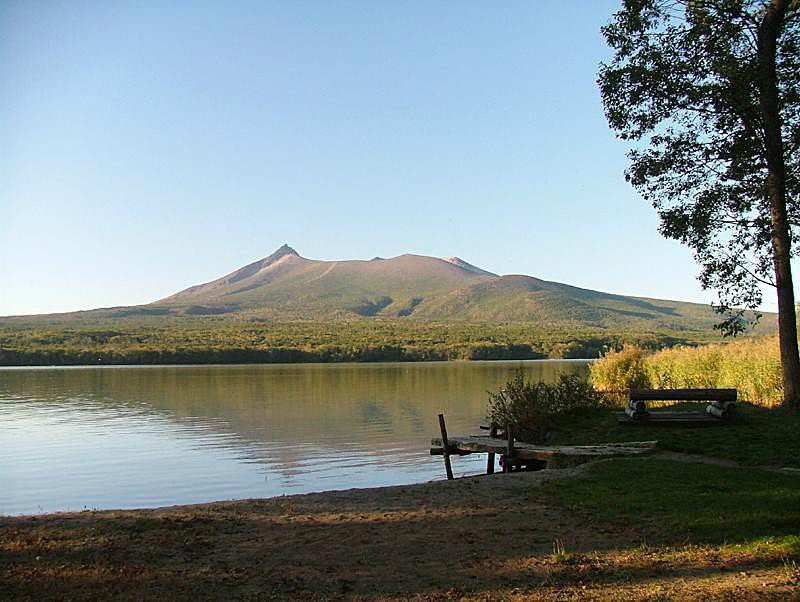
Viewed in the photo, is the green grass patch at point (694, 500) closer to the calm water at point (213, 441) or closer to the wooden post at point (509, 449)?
the wooden post at point (509, 449)

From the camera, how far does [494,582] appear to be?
704cm

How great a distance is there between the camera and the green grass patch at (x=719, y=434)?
13.9 metres

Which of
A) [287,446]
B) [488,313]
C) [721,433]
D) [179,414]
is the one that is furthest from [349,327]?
[721,433]

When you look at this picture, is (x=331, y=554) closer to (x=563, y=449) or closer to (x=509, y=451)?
(x=563, y=449)

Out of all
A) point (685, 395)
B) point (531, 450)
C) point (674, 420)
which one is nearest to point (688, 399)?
point (685, 395)

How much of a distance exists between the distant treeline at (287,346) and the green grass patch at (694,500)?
82543mm

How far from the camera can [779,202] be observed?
17719 mm

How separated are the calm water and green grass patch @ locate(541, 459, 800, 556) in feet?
25.0

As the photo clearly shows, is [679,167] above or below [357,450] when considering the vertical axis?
above

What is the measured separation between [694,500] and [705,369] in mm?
18034

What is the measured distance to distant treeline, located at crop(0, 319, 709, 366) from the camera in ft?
328

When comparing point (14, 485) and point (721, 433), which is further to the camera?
point (14, 485)

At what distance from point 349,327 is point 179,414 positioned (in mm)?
114128

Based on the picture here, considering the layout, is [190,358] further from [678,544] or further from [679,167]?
[678,544]
